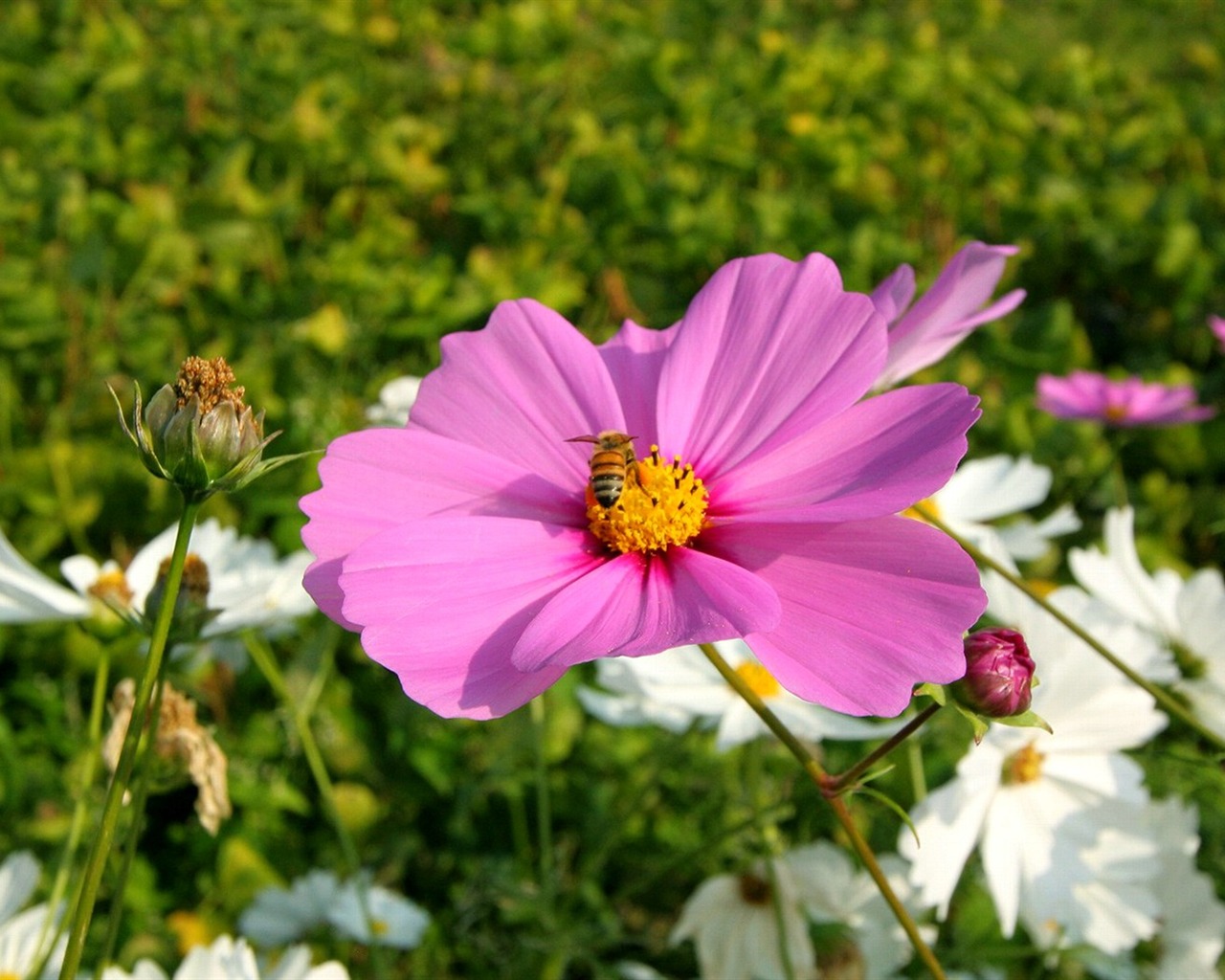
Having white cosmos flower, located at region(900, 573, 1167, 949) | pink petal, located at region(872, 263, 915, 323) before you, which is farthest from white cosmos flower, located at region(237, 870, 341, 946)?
pink petal, located at region(872, 263, 915, 323)

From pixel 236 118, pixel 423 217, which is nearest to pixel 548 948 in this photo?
pixel 423 217

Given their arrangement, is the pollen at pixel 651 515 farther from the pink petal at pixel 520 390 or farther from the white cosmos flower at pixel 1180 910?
the white cosmos flower at pixel 1180 910

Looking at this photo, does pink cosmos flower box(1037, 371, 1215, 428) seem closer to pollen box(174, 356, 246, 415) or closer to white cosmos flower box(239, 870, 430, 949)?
white cosmos flower box(239, 870, 430, 949)

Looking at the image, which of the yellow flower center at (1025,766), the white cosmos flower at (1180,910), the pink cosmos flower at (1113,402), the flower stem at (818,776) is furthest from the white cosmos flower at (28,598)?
the pink cosmos flower at (1113,402)

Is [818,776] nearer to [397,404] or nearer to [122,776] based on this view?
[122,776]

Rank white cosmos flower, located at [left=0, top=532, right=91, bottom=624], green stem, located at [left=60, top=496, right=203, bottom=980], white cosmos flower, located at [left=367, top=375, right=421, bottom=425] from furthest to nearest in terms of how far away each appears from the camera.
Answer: white cosmos flower, located at [left=367, top=375, right=421, bottom=425] < white cosmos flower, located at [left=0, top=532, right=91, bottom=624] < green stem, located at [left=60, top=496, right=203, bottom=980]
